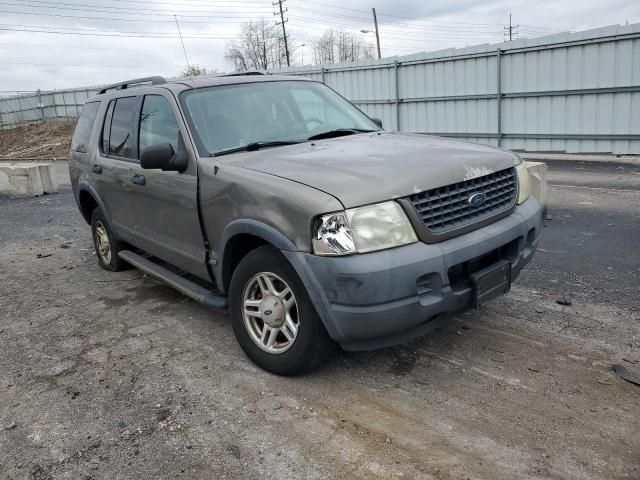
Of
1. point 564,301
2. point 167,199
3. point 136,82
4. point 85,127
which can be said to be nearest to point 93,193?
point 85,127

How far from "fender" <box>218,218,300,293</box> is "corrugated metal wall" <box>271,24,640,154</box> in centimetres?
1157

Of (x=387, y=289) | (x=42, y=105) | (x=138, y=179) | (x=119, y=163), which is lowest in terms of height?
(x=387, y=289)

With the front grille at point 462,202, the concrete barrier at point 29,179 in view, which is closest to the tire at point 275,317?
the front grille at point 462,202

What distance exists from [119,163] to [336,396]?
3.08m

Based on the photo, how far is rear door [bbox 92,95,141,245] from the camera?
502cm

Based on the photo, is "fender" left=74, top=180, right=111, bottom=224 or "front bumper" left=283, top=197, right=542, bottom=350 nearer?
"front bumper" left=283, top=197, right=542, bottom=350

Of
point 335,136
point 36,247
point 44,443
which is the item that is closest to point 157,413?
point 44,443

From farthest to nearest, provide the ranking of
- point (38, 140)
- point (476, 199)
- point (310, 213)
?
point (38, 140), point (476, 199), point (310, 213)

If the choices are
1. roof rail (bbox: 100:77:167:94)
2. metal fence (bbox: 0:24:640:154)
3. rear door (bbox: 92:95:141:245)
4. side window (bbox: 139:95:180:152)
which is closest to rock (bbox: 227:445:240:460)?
side window (bbox: 139:95:180:152)

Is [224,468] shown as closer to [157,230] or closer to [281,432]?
[281,432]

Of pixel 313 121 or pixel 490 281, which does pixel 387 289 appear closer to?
pixel 490 281

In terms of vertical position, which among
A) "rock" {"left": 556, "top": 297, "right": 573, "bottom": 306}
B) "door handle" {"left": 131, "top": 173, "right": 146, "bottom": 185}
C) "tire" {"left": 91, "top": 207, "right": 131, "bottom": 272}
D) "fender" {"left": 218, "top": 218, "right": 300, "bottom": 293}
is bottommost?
"rock" {"left": 556, "top": 297, "right": 573, "bottom": 306}

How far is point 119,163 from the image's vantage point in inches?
204

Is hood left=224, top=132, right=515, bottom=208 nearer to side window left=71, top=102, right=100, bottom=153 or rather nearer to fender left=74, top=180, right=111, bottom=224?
fender left=74, top=180, right=111, bottom=224
